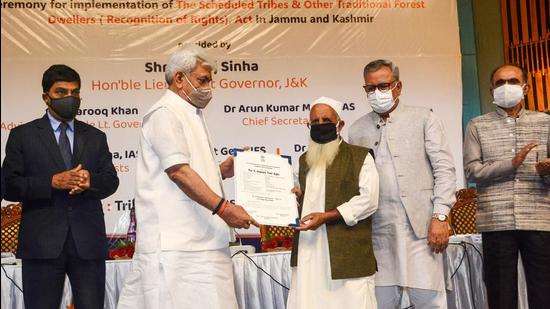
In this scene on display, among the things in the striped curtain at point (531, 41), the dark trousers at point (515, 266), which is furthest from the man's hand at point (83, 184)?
the striped curtain at point (531, 41)

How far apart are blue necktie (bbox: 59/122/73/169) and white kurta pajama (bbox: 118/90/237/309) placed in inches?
17.6

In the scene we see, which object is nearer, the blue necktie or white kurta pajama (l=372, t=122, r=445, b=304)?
the blue necktie

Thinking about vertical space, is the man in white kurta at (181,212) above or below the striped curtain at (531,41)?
below

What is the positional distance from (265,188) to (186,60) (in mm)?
624

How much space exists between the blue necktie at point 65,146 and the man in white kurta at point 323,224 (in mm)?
1060

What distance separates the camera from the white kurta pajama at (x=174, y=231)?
105 inches

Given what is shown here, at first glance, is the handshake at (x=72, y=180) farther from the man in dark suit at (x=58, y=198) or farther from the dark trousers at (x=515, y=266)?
the dark trousers at (x=515, y=266)

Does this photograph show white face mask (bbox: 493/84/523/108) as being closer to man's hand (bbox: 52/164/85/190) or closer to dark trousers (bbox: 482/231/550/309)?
dark trousers (bbox: 482/231/550/309)

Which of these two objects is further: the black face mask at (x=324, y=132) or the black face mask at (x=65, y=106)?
the black face mask at (x=324, y=132)

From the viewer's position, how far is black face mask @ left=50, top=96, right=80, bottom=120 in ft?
9.96

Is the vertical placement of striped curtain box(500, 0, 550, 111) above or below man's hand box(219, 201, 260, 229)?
above

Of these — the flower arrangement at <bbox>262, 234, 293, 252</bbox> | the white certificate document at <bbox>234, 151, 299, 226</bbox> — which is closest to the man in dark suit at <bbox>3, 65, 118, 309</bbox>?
the white certificate document at <bbox>234, 151, 299, 226</bbox>

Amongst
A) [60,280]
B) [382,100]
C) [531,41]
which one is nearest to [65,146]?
[60,280]

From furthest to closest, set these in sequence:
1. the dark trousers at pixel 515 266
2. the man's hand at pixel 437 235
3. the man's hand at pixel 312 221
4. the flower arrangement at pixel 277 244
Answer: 1. the flower arrangement at pixel 277 244
2. the dark trousers at pixel 515 266
3. the man's hand at pixel 437 235
4. the man's hand at pixel 312 221
